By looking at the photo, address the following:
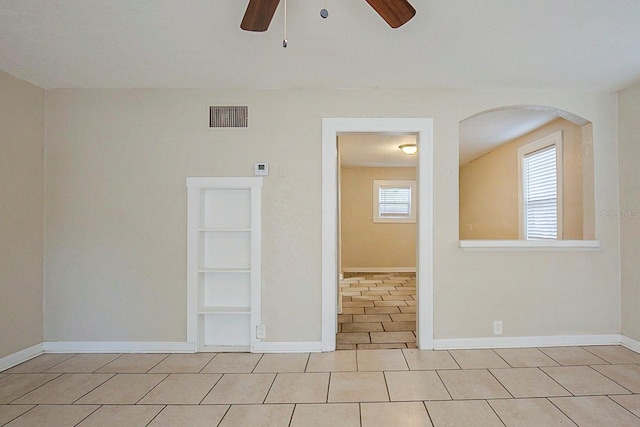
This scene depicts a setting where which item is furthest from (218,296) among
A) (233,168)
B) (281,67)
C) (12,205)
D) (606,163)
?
(606,163)

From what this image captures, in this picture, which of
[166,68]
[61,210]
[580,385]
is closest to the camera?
[580,385]

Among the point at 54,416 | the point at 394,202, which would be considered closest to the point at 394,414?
the point at 54,416

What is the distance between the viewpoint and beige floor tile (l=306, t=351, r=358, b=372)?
3090 millimetres

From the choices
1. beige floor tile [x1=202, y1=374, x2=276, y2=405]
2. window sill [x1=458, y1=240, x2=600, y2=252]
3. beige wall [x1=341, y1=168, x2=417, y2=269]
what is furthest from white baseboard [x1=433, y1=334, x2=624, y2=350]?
beige wall [x1=341, y1=168, x2=417, y2=269]

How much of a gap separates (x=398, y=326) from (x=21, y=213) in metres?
3.72

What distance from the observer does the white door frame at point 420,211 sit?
3.48 m

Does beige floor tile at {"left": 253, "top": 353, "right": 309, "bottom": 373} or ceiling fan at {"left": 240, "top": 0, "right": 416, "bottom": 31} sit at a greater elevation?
ceiling fan at {"left": 240, "top": 0, "right": 416, "bottom": 31}

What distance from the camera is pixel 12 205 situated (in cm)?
319

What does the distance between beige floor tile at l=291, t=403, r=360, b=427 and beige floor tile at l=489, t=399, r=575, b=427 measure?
0.90 m

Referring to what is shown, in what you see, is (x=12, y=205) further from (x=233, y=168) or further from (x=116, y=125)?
(x=233, y=168)

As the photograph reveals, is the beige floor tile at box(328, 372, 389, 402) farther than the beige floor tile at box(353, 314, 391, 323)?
No

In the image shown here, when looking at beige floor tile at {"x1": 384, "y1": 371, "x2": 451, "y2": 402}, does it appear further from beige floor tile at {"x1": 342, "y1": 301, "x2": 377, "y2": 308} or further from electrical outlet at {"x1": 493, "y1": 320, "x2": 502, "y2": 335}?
beige floor tile at {"x1": 342, "y1": 301, "x2": 377, "y2": 308}

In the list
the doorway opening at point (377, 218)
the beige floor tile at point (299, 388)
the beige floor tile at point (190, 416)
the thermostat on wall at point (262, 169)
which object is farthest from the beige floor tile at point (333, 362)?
the doorway opening at point (377, 218)

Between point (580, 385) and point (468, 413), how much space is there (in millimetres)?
996
